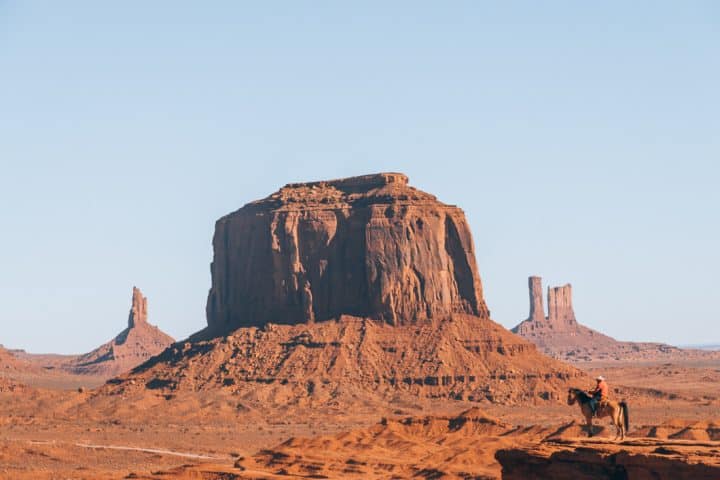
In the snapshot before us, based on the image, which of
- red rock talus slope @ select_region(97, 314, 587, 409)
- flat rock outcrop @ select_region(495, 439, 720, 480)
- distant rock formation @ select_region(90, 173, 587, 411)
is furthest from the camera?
distant rock formation @ select_region(90, 173, 587, 411)

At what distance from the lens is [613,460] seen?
37781mm

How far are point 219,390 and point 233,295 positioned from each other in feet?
57.4

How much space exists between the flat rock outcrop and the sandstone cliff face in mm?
125394

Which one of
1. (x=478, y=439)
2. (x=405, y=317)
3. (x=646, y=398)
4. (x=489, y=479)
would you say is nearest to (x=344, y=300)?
(x=405, y=317)

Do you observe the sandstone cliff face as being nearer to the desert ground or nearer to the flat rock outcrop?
the desert ground

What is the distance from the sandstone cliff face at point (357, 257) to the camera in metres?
167

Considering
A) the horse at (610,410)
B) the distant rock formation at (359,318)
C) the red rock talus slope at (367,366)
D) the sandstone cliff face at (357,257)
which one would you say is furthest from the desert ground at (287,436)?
the horse at (610,410)

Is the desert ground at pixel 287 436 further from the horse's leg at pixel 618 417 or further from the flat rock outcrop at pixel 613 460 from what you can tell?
A: the flat rock outcrop at pixel 613 460

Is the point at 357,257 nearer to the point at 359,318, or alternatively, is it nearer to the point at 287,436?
the point at 359,318

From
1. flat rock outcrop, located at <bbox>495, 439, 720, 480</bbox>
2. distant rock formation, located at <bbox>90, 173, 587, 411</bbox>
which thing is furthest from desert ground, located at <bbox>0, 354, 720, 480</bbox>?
flat rock outcrop, located at <bbox>495, 439, 720, 480</bbox>

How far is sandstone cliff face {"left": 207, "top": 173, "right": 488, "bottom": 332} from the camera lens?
167 m

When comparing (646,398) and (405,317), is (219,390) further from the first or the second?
(646,398)

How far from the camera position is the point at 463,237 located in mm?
170875

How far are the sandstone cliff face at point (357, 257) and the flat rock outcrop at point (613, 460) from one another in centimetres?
12539
